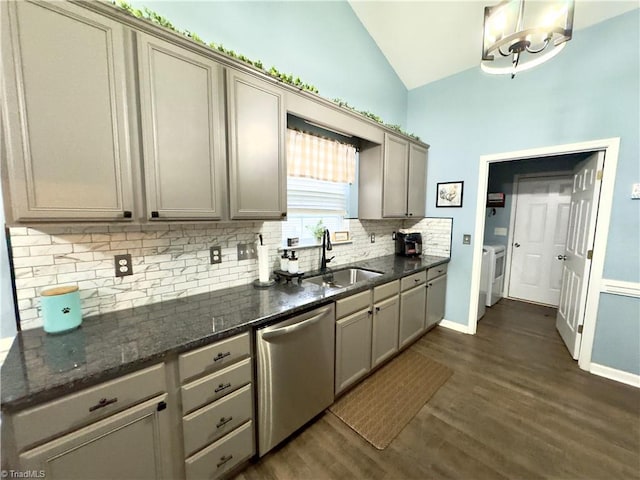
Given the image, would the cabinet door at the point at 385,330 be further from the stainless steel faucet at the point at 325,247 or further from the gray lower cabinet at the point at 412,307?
the stainless steel faucet at the point at 325,247

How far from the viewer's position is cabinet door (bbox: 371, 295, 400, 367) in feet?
7.38

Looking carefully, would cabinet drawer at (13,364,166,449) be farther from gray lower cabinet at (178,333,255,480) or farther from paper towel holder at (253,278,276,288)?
paper towel holder at (253,278,276,288)

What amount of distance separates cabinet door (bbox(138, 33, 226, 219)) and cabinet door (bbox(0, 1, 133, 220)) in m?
0.10

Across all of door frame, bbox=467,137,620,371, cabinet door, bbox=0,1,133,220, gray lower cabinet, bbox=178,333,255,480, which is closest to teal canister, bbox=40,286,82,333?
cabinet door, bbox=0,1,133,220

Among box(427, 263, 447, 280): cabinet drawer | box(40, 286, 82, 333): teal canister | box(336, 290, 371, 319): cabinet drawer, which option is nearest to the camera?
box(40, 286, 82, 333): teal canister

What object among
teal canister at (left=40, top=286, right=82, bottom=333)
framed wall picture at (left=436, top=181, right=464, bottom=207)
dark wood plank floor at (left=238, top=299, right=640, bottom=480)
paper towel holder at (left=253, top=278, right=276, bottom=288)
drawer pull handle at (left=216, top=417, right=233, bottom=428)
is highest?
framed wall picture at (left=436, top=181, right=464, bottom=207)

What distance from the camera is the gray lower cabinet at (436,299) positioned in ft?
9.91

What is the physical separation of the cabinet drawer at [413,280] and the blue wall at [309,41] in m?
2.03

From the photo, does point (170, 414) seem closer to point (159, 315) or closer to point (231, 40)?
point (159, 315)

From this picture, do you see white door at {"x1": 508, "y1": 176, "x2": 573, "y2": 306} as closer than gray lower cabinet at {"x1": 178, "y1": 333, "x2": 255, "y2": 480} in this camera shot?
No

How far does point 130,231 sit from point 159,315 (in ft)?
1.72

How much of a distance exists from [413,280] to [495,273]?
2.40 m

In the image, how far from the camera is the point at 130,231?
1460mm

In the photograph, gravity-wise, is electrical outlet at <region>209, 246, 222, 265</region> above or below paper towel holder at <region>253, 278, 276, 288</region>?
above
